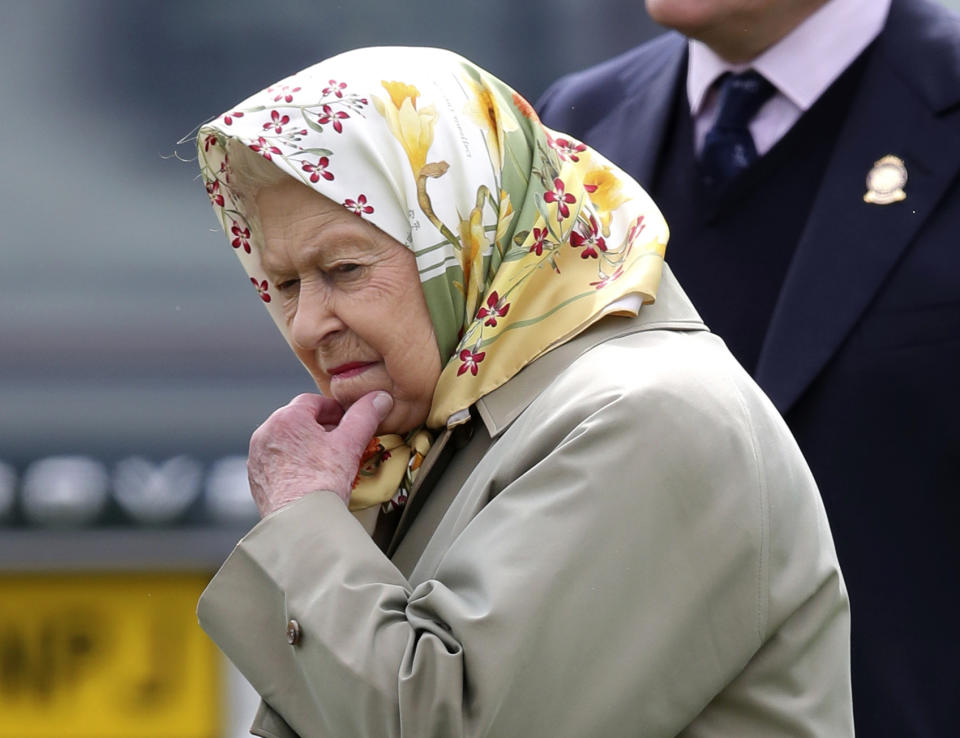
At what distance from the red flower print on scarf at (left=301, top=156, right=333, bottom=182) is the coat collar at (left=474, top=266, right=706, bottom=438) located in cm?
38

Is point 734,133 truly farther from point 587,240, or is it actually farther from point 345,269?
point 345,269

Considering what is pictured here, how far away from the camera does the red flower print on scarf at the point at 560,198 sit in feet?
6.95

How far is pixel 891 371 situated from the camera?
2674 mm

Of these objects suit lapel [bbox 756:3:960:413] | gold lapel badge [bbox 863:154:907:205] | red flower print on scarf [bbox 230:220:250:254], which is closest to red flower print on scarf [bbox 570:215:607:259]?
red flower print on scarf [bbox 230:220:250:254]

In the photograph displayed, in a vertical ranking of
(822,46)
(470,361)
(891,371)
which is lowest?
(891,371)

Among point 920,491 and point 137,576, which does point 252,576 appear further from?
point 137,576

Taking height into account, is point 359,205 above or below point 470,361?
above

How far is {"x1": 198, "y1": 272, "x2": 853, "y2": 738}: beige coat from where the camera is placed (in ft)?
5.66

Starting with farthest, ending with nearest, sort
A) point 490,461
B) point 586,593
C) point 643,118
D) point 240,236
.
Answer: point 643,118
point 240,236
point 490,461
point 586,593

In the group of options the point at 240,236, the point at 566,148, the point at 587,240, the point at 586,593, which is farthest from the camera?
the point at 240,236

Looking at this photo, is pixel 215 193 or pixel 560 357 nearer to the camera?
pixel 560 357

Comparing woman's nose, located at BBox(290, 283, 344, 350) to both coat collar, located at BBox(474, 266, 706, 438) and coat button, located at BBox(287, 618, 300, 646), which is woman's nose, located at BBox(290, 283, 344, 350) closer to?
coat collar, located at BBox(474, 266, 706, 438)

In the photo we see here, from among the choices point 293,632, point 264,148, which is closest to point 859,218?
point 264,148

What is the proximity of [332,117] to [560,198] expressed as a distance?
13.4 inches
